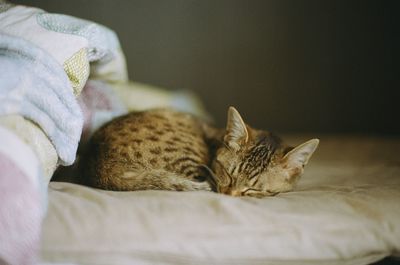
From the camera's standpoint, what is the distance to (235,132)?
1.29 metres

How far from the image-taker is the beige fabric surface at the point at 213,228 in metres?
0.88

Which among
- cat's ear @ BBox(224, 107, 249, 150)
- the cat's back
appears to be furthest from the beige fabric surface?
cat's ear @ BBox(224, 107, 249, 150)

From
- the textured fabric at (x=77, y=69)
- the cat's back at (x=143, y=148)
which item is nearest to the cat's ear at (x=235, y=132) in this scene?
the cat's back at (x=143, y=148)

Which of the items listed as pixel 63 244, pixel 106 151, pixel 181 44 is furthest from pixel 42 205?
pixel 181 44

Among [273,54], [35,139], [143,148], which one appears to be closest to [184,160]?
[143,148]

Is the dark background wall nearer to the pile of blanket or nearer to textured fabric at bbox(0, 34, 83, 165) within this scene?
the pile of blanket

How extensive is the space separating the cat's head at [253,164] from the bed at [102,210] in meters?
0.11

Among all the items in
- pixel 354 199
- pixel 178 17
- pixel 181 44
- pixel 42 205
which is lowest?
pixel 42 205

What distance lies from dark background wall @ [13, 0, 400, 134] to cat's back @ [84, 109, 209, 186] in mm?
616

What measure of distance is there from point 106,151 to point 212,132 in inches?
20.7

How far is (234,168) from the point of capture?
1.25 meters

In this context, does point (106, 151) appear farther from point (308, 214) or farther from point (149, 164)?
point (308, 214)

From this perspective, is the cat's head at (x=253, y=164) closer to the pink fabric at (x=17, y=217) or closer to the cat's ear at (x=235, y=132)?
the cat's ear at (x=235, y=132)

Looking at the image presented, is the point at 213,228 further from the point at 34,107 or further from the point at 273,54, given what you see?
the point at 273,54
